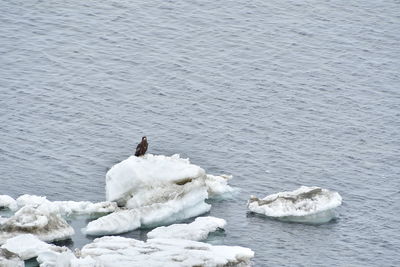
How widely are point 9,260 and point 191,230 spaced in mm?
16213

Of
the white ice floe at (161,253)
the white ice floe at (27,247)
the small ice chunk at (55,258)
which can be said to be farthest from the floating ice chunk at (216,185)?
the small ice chunk at (55,258)

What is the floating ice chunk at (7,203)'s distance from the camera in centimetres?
10031

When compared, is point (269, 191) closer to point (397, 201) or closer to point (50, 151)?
point (397, 201)

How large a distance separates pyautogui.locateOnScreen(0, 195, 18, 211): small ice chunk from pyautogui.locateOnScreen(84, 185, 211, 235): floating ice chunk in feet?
24.6

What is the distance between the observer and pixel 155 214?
99.6m

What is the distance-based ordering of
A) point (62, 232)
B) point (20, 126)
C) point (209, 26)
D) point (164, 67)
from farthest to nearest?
point (209, 26), point (164, 67), point (20, 126), point (62, 232)

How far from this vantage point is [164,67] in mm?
141000

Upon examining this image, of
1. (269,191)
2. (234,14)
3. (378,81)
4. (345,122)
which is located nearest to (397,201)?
(269,191)

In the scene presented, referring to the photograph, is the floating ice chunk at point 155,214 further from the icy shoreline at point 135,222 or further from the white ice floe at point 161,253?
the white ice floe at point 161,253

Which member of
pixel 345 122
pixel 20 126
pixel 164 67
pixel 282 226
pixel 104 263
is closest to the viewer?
pixel 104 263

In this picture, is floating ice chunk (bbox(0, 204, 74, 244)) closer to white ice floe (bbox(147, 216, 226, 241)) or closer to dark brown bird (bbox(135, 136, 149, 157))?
white ice floe (bbox(147, 216, 226, 241))

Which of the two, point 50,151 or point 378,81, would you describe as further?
point 378,81

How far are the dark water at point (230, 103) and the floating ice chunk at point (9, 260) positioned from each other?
790 cm

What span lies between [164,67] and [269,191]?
115 ft
